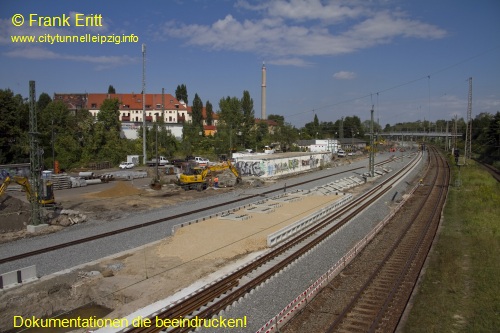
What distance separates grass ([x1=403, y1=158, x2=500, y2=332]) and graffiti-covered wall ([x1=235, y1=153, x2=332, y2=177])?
1136 inches

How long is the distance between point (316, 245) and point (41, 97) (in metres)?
123

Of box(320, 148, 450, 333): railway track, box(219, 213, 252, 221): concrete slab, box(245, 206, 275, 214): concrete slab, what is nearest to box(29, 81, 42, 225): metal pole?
box(219, 213, 252, 221): concrete slab

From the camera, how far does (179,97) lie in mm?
127688

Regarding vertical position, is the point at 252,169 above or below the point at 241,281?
above

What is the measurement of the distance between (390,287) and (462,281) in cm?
297

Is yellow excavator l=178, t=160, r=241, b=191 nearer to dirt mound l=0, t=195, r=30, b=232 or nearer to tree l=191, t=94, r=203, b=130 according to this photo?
dirt mound l=0, t=195, r=30, b=232

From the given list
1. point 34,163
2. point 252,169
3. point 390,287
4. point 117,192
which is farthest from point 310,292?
point 252,169

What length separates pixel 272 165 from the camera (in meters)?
53.3

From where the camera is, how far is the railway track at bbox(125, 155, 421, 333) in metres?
11.7

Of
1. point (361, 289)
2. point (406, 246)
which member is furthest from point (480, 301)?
point (406, 246)

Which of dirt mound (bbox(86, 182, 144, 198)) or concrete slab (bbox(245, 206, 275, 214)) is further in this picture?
dirt mound (bbox(86, 182, 144, 198))

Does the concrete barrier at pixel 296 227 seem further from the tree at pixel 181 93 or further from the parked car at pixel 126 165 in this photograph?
the tree at pixel 181 93

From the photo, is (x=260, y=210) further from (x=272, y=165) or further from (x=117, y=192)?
(x=272, y=165)

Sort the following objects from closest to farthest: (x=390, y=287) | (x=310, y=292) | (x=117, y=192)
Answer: (x=310, y=292) < (x=390, y=287) < (x=117, y=192)
